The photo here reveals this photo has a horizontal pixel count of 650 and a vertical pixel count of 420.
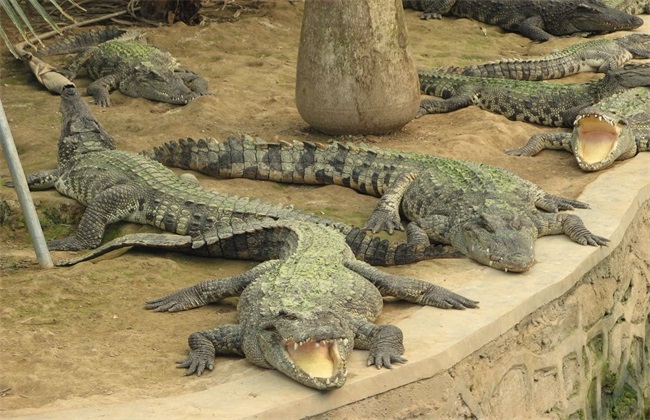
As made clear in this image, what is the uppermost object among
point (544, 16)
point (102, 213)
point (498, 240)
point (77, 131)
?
point (544, 16)

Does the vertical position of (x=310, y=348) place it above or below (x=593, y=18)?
below

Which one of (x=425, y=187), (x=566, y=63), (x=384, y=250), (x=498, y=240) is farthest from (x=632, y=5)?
(x=384, y=250)

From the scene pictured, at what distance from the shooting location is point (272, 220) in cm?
623

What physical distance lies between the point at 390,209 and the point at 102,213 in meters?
1.86

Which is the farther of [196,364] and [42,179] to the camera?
[42,179]

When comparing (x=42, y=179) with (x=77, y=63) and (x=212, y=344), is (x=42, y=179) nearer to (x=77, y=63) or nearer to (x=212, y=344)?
(x=212, y=344)

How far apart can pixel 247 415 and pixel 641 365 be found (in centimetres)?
365

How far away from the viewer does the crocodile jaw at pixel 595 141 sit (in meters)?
7.72

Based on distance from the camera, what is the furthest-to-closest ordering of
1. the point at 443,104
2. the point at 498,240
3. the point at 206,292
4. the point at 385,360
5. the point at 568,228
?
the point at 443,104 → the point at 568,228 → the point at 498,240 → the point at 206,292 → the point at 385,360

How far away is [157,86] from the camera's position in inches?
379

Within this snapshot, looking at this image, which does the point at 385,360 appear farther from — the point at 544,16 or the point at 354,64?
the point at 544,16

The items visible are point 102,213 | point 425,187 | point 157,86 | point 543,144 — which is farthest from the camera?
point 157,86

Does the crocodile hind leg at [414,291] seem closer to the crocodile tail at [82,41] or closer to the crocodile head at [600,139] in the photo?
the crocodile head at [600,139]

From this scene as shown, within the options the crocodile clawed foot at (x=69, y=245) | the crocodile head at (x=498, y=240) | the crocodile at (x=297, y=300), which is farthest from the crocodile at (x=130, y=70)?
the crocodile head at (x=498, y=240)
